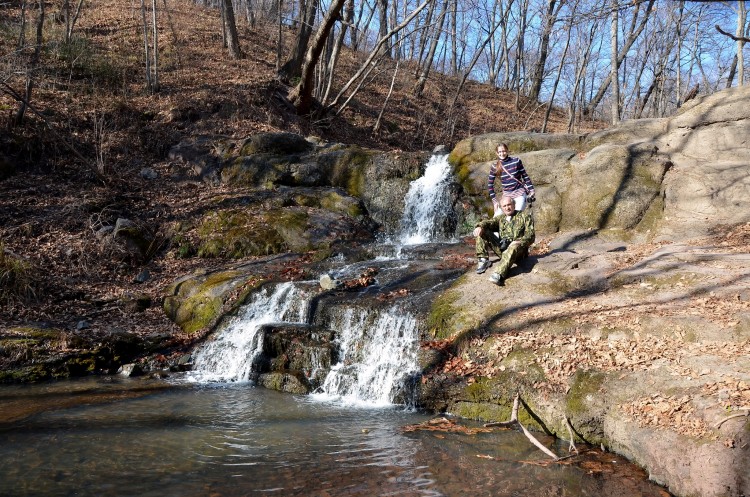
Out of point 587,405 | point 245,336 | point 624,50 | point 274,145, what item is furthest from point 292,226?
point 624,50

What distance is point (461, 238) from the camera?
14.3 metres

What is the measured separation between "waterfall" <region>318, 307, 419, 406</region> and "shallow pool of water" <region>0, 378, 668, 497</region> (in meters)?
0.58

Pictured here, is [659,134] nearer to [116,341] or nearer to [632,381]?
[632,381]

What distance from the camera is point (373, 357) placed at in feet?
28.1

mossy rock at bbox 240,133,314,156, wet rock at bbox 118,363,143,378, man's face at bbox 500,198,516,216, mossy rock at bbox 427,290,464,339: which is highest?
mossy rock at bbox 240,133,314,156

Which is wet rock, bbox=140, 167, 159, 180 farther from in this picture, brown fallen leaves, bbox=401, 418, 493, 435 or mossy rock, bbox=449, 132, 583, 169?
brown fallen leaves, bbox=401, 418, 493, 435

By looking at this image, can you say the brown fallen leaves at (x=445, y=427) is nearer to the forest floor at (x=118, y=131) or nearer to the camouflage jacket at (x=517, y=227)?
the camouflage jacket at (x=517, y=227)

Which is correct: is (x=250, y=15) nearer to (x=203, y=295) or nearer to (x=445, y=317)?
(x=203, y=295)

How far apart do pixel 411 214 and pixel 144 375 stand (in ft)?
28.5

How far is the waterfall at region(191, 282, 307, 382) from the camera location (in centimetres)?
917

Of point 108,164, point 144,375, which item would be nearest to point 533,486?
point 144,375

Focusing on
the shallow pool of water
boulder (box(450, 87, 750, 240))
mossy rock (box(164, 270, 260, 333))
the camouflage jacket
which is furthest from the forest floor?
boulder (box(450, 87, 750, 240))

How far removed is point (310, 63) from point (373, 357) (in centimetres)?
1264

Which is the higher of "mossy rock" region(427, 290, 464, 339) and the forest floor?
the forest floor
